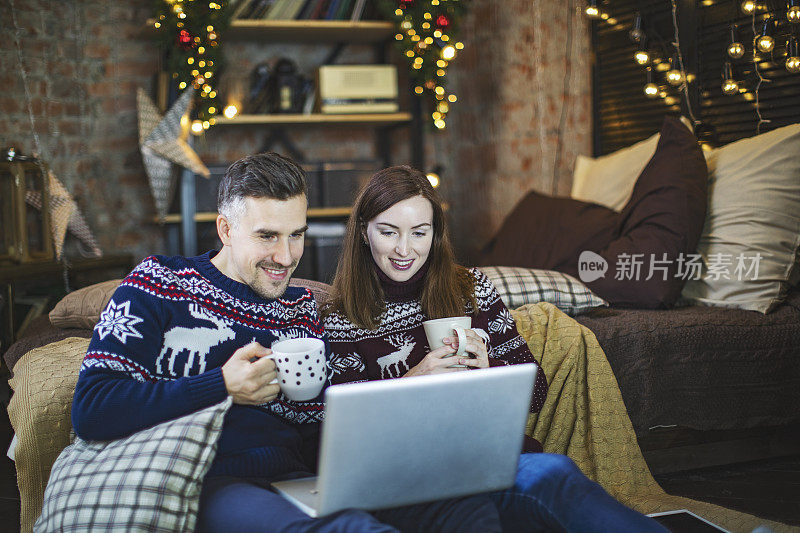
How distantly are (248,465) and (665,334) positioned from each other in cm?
128

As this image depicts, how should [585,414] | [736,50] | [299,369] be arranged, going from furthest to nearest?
[736,50] → [585,414] → [299,369]

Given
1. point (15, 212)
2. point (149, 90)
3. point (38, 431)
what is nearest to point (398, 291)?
point (38, 431)

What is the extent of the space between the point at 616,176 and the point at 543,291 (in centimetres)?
80

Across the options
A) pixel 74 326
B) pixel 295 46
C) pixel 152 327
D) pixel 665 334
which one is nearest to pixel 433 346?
pixel 152 327

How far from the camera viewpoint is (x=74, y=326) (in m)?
2.09

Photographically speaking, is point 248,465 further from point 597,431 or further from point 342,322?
point 597,431

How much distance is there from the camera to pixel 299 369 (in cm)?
114

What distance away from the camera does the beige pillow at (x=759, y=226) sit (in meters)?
2.23

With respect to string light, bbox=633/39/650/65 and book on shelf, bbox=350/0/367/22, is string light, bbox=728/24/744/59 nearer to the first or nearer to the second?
string light, bbox=633/39/650/65

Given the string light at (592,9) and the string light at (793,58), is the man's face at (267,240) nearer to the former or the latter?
the string light at (793,58)

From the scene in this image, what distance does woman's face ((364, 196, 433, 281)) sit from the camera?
158 cm

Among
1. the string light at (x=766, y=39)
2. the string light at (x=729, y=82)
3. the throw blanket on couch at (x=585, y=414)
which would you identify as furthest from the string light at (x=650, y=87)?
the throw blanket on couch at (x=585, y=414)

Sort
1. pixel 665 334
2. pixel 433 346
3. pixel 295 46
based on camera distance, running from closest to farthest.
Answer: pixel 433 346 < pixel 665 334 < pixel 295 46

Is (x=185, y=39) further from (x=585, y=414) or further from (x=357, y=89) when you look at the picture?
(x=585, y=414)
